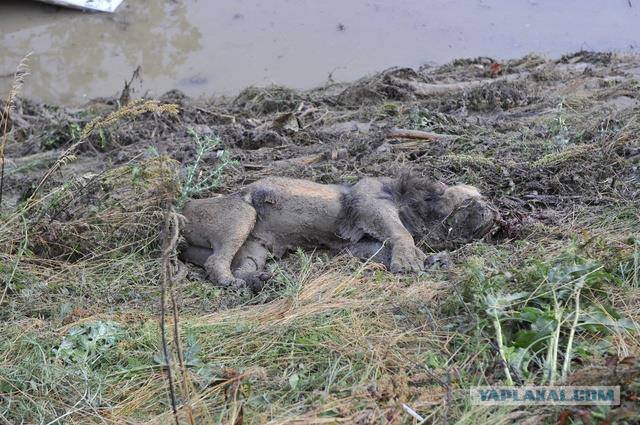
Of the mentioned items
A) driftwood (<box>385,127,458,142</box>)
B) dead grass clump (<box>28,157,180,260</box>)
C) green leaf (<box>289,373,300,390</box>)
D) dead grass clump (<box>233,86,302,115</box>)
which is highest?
green leaf (<box>289,373,300,390</box>)

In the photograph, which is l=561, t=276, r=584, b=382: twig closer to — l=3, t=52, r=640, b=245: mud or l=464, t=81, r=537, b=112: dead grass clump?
l=3, t=52, r=640, b=245: mud

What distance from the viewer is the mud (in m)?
5.88

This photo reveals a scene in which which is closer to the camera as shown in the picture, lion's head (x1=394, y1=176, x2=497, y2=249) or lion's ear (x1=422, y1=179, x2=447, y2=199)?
lion's head (x1=394, y1=176, x2=497, y2=249)

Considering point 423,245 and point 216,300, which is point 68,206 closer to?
point 216,300

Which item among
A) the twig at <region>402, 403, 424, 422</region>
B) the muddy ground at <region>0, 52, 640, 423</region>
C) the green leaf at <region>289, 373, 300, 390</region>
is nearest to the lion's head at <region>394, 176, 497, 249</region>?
the muddy ground at <region>0, 52, 640, 423</region>

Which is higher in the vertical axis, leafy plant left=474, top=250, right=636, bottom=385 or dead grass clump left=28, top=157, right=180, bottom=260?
leafy plant left=474, top=250, right=636, bottom=385

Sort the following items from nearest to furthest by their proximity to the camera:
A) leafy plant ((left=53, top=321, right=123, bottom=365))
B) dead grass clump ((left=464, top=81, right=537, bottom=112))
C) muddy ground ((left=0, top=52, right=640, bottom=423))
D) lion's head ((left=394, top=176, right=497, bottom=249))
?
leafy plant ((left=53, top=321, right=123, bottom=365)) → muddy ground ((left=0, top=52, right=640, bottom=423)) → lion's head ((left=394, top=176, right=497, bottom=249)) → dead grass clump ((left=464, top=81, right=537, bottom=112))

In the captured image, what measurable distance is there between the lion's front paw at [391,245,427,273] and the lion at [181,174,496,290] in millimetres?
117

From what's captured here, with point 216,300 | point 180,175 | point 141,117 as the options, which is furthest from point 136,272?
point 141,117

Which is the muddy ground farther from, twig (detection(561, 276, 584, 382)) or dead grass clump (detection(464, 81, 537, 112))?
twig (detection(561, 276, 584, 382))

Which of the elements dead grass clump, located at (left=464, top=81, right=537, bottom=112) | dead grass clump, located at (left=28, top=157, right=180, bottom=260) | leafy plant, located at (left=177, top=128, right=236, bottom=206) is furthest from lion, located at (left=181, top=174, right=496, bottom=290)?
dead grass clump, located at (left=464, top=81, right=537, bottom=112)

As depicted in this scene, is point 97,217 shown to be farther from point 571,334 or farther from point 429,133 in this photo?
point 571,334

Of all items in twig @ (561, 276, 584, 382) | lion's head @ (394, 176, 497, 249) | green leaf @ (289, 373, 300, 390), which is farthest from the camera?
lion's head @ (394, 176, 497, 249)

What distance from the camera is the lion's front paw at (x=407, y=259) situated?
196 inches
